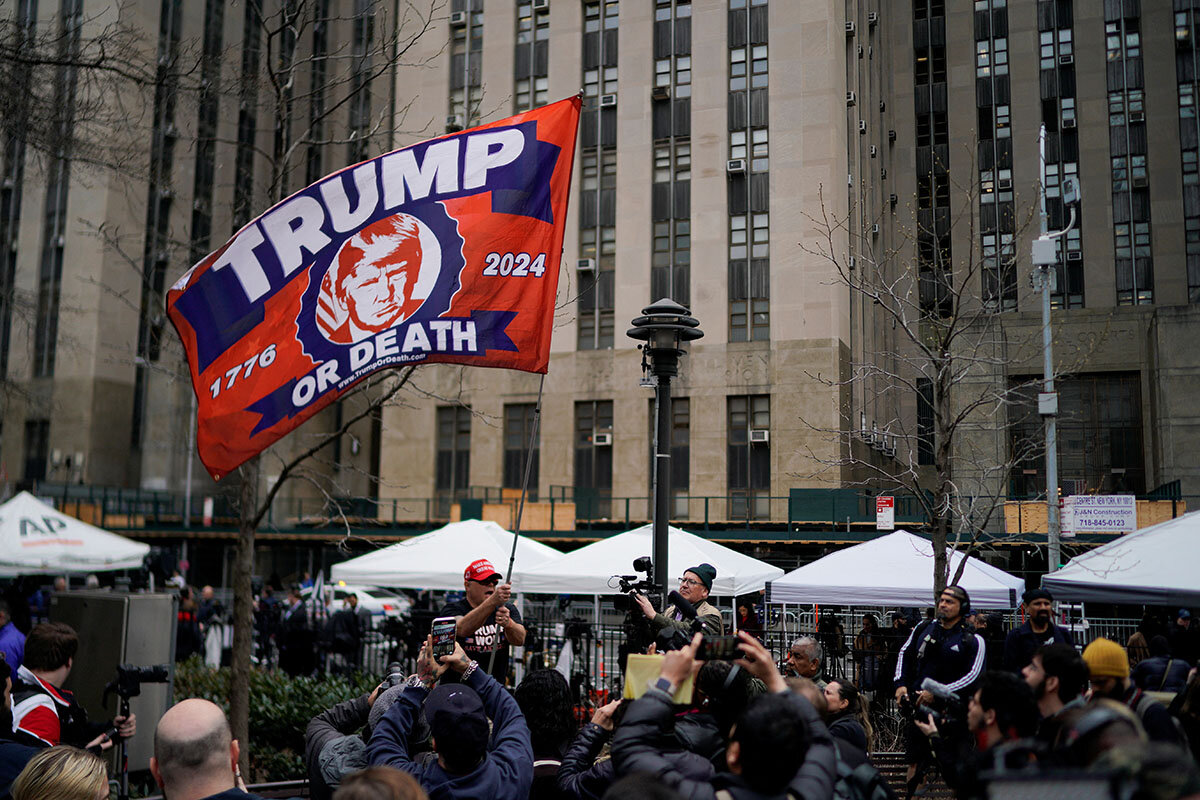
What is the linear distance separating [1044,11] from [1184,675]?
5110 cm

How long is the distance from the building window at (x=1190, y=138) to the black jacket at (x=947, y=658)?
4753 centimetres

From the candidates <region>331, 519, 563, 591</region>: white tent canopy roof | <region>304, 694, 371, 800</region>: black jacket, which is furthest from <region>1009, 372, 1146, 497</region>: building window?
<region>304, 694, 371, 800</region>: black jacket

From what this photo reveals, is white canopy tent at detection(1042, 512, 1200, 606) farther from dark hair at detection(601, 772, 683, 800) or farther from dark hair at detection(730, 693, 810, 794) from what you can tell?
dark hair at detection(601, 772, 683, 800)

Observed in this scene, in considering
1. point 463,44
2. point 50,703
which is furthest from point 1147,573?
point 463,44

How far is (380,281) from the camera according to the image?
7977 mm

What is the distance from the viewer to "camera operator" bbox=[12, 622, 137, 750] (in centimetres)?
580

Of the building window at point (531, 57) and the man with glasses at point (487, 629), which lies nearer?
the man with glasses at point (487, 629)

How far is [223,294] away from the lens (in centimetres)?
816

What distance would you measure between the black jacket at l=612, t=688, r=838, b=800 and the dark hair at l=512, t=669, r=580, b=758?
66.5 inches

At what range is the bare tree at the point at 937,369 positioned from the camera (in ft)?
47.4

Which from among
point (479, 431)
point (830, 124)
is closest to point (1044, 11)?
point (830, 124)

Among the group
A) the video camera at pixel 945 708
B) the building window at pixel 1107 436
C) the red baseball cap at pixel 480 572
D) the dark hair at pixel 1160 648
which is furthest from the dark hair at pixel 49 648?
the building window at pixel 1107 436

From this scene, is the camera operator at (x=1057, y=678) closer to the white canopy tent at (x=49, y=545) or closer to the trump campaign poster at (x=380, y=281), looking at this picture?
the trump campaign poster at (x=380, y=281)

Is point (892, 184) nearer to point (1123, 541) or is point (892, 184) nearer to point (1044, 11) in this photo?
point (1044, 11)
